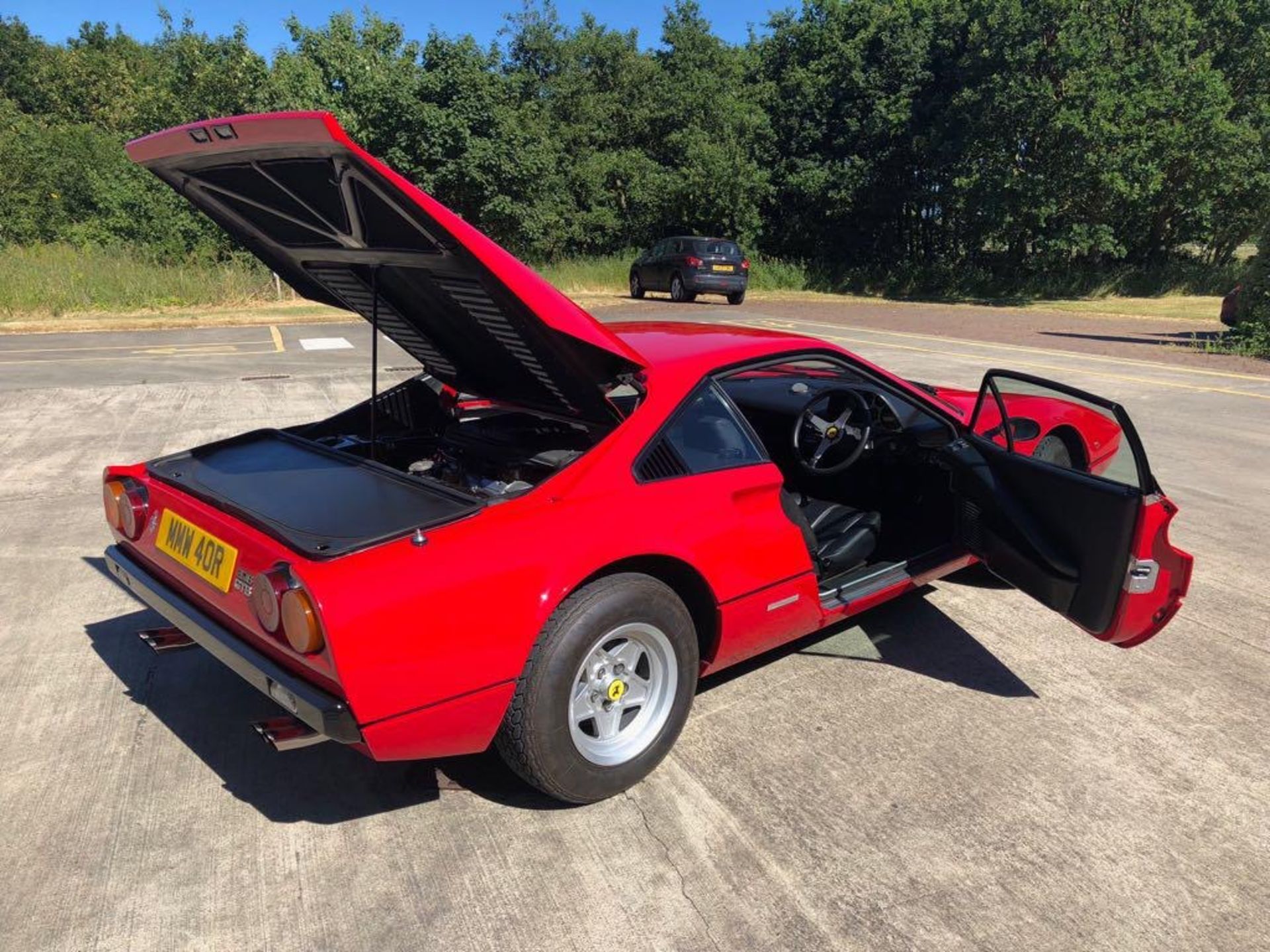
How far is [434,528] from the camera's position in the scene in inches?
95.0

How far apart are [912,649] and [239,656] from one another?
2613 mm

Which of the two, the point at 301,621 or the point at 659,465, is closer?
the point at 301,621

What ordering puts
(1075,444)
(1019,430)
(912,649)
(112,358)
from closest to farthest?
(912,649), (1019,430), (1075,444), (112,358)

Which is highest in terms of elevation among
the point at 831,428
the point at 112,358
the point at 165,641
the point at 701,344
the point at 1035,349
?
the point at 701,344

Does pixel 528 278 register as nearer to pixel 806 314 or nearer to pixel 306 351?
pixel 306 351

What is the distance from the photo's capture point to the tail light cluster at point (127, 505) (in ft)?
9.98

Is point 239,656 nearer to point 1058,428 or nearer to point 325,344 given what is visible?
point 1058,428

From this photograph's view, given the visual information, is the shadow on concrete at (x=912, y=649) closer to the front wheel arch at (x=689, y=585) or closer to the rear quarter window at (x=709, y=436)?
the front wheel arch at (x=689, y=585)

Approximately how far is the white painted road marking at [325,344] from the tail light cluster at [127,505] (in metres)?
10.7

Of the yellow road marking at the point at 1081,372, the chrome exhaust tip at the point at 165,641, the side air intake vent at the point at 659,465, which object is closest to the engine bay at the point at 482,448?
the side air intake vent at the point at 659,465

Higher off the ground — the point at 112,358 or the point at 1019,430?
the point at 1019,430

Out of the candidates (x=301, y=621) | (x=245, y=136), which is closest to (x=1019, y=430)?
(x=301, y=621)

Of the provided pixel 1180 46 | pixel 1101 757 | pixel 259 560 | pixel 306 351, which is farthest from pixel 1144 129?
pixel 259 560

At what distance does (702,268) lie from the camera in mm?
21953
